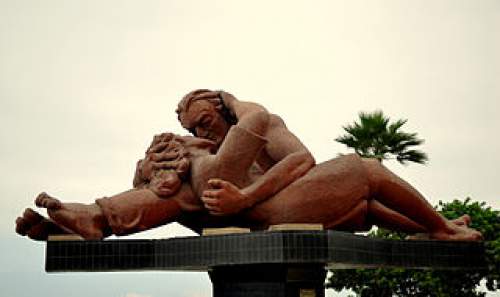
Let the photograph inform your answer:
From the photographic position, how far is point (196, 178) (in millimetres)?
8273

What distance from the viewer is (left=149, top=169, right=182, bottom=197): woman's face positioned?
8.30 m

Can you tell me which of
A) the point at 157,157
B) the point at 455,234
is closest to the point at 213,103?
the point at 157,157

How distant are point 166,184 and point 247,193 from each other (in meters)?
1.01

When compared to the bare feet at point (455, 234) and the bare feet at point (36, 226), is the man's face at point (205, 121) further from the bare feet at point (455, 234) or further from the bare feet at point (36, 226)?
the bare feet at point (455, 234)

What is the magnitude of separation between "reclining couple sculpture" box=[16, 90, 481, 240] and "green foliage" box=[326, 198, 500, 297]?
852 cm

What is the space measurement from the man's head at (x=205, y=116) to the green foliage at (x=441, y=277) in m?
8.62

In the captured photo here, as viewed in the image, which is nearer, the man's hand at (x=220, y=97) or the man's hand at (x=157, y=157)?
the man's hand at (x=157, y=157)

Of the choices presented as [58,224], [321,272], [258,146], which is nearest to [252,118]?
[258,146]

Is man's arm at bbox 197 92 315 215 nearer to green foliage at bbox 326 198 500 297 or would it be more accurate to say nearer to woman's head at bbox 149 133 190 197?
woman's head at bbox 149 133 190 197

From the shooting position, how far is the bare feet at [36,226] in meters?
8.27

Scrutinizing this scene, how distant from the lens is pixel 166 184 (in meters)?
8.30

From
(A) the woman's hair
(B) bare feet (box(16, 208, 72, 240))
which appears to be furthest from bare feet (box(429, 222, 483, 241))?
(B) bare feet (box(16, 208, 72, 240))

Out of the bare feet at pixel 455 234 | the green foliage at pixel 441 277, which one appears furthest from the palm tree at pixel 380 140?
the bare feet at pixel 455 234

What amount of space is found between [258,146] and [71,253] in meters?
2.35
